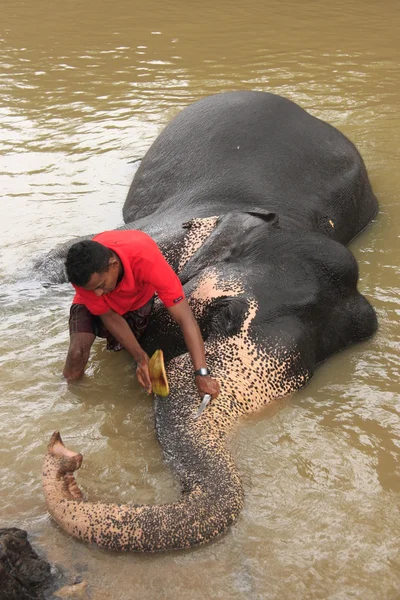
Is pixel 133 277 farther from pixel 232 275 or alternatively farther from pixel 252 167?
pixel 252 167

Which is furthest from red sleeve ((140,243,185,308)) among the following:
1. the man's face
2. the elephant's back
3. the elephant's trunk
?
the elephant's back

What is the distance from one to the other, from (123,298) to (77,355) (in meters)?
0.43

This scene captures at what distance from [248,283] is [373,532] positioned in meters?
1.38

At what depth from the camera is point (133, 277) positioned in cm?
396

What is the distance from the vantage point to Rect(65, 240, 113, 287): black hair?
362 cm

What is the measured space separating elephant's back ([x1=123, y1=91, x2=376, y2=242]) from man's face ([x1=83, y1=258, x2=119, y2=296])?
1230mm

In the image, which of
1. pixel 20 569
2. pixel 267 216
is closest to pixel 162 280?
pixel 267 216

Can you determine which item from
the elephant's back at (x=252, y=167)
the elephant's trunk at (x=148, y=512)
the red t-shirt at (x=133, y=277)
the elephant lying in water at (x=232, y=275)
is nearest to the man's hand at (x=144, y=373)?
the elephant lying in water at (x=232, y=275)

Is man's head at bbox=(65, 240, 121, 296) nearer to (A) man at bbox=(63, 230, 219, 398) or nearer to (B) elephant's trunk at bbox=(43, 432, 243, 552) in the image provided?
(A) man at bbox=(63, 230, 219, 398)

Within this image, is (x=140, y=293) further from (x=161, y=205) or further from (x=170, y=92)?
(x=170, y=92)

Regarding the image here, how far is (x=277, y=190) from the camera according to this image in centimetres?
512

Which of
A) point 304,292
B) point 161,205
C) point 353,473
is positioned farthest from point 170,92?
point 353,473

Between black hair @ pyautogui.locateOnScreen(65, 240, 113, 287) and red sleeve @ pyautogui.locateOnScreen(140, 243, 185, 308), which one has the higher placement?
black hair @ pyautogui.locateOnScreen(65, 240, 113, 287)


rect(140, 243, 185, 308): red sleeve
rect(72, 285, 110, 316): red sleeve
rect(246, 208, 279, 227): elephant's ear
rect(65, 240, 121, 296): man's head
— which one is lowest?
rect(72, 285, 110, 316): red sleeve
